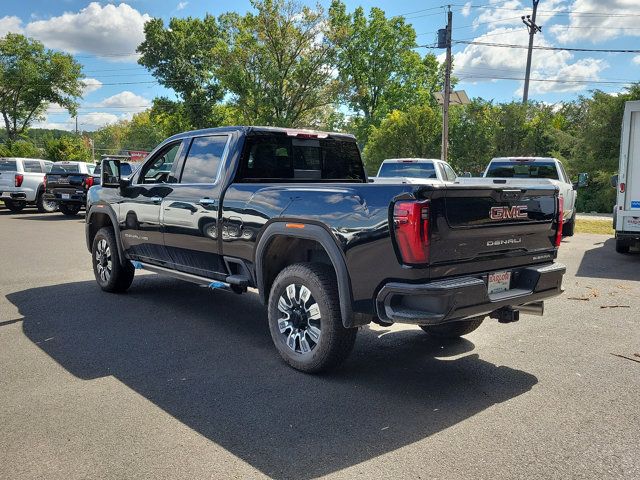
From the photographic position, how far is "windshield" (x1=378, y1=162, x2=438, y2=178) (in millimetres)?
13695

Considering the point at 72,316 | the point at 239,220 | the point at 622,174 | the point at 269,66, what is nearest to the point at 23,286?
the point at 72,316

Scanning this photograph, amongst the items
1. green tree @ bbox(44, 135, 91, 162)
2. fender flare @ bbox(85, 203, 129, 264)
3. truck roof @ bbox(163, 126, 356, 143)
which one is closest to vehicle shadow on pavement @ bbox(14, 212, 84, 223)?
fender flare @ bbox(85, 203, 129, 264)

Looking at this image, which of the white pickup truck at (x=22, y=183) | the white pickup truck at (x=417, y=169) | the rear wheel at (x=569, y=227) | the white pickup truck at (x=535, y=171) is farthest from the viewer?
the white pickup truck at (x=22, y=183)

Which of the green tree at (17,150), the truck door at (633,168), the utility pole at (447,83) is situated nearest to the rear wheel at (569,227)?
the truck door at (633,168)

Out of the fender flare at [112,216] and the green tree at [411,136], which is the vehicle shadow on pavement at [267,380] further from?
the green tree at [411,136]

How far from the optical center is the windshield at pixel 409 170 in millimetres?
13695

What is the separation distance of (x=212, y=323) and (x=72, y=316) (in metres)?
1.56

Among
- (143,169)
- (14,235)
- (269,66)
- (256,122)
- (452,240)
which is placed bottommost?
(14,235)

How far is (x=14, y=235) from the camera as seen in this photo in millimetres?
13555

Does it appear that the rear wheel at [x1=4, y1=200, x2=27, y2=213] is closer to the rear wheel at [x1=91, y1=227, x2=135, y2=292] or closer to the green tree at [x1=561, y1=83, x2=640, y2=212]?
the rear wheel at [x1=91, y1=227, x2=135, y2=292]

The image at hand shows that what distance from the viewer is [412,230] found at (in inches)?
145

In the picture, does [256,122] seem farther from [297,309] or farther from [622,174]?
[297,309]

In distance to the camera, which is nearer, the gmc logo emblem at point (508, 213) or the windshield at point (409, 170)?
the gmc logo emblem at point (508, 213)

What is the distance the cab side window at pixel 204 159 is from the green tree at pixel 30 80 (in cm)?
4527
